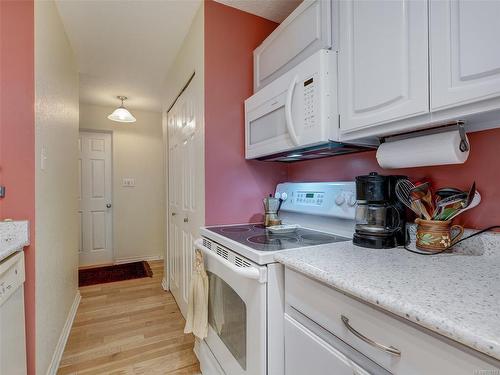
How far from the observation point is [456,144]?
0.85 meters

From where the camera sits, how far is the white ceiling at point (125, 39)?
1731mm

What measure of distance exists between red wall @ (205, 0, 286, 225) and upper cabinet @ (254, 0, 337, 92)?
137mm

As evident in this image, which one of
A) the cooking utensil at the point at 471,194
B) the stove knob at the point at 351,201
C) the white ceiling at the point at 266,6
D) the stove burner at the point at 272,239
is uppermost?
the white ceiling at the point at 266,6

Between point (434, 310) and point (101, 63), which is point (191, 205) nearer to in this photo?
point (434, 310)

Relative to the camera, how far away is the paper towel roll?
854mm

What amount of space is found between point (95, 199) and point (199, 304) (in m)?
3.06

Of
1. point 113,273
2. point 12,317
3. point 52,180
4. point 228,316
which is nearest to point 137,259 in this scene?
point 113,273

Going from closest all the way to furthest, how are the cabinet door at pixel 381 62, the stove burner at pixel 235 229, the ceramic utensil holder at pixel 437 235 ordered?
1. the cabinet door at pixel 381 62
2. the ceramic utensil holder at pixel 437 235
3. the stove burner at pixel 235 229

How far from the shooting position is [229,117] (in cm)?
164

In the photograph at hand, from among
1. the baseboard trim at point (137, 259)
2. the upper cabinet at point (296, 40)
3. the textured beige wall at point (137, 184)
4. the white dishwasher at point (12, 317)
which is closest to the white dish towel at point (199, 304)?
the white dishwasher at point (12, 317)

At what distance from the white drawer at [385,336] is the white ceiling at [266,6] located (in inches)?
64.4

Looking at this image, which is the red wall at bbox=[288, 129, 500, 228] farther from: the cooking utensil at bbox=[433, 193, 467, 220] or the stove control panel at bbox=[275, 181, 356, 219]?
the stove control panel at bbox=[275, 181, 356, 219]

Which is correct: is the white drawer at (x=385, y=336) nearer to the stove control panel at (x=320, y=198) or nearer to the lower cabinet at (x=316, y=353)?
the lower cabinet at (x=316, y=353)

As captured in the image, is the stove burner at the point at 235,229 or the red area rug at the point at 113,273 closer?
the stove burner at the point at 235,229
